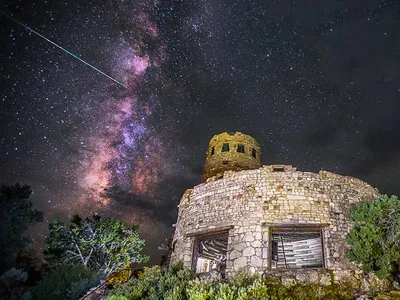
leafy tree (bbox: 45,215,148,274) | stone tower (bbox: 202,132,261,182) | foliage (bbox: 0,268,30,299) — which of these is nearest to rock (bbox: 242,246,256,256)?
foliage (bbox: 0,268,30,299)

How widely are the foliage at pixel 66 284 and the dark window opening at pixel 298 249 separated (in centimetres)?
957

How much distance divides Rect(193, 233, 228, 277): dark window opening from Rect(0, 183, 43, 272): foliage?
317 inches

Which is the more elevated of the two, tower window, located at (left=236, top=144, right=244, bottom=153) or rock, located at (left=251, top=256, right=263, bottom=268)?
tower window, located at (left=236, top=144, right=244, bottom=153)

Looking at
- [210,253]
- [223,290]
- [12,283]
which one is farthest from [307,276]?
[12,283]

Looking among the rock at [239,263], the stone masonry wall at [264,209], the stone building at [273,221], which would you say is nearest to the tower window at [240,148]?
the stone building at [273,221]

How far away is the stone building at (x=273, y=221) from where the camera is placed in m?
13.3

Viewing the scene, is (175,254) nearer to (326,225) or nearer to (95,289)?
(95,289)

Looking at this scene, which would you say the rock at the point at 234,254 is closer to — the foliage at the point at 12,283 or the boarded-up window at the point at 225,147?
the foliage at the point at 12,283

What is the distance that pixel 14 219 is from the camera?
1273cm

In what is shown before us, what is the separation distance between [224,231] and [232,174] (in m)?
3.36

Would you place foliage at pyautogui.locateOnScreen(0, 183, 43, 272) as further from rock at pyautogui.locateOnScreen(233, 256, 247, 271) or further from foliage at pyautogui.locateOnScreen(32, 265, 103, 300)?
rock at pyautogui.locateOnScreen(233, 256, 247, 271)

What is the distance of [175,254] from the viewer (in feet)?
54.0

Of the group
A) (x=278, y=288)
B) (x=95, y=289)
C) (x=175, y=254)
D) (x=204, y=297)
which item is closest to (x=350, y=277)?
(x=278, y=288)

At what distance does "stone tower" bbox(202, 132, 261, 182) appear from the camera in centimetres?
2547
